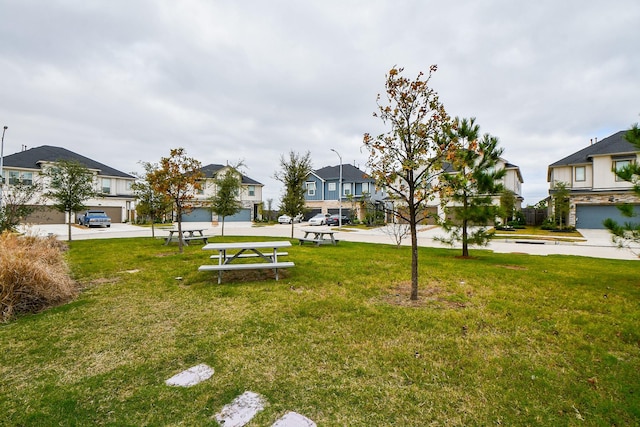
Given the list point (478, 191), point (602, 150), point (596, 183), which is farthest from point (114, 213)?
point (602, 150)

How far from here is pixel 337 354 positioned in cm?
351

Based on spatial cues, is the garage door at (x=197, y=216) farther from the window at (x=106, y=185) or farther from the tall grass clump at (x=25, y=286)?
the tall grass clump at (x=25, y=286)

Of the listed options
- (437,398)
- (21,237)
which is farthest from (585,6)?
(21,237)

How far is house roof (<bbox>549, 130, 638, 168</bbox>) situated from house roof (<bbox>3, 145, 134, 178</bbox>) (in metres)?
49.0

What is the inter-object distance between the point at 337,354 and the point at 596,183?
110 feet

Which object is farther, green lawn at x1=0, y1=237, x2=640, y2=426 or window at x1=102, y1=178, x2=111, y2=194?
window at x1=102, y1=178, x2=111, y2=194

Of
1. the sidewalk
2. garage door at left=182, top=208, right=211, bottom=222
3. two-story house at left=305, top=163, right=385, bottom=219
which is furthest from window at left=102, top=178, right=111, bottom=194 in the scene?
two-story house at left=305, top=163, right=385, bottom=219

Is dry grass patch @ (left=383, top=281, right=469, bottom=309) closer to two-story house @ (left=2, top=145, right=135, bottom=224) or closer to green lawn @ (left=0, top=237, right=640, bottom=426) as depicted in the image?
green lawn @ (left=0, top=237, right=640, bottom=426)

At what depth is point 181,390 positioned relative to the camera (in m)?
2.83

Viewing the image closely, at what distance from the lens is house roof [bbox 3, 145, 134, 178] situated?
33.5m

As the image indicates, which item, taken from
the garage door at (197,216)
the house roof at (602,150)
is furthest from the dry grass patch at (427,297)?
the garage door at (197,216)

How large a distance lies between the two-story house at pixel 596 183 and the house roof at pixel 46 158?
48603mm

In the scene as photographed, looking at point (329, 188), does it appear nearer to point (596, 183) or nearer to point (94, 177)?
point (94, 177)

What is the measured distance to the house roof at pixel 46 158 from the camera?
33.5 meters
